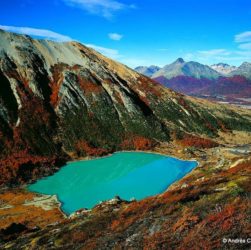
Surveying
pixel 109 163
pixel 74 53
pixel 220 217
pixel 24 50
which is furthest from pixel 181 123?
pixel 220 217

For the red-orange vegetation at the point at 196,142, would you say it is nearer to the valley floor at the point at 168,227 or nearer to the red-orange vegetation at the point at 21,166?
the red-orange vegetation at the point at 21,166

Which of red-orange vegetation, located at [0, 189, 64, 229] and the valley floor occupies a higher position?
the valley floor

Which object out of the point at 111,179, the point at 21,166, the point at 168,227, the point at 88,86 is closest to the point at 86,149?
the point at 21,166

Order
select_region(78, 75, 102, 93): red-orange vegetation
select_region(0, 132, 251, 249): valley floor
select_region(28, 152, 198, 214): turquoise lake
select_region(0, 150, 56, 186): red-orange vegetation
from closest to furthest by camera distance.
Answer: select_region(0, 132, 251, 249): valley floor, select_region(28, 152, 198, 214): turquoise lake, select_region(0, 150, 56, 186): red-orange vegetation, select_region(78, 75, 102, 93): red-orange vegetation

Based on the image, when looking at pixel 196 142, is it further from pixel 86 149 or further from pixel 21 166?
pixel 21 166

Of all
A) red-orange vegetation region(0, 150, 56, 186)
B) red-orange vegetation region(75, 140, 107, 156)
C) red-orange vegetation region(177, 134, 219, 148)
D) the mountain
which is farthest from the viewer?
red-orange vegetation region(177, 134, 219, 148)

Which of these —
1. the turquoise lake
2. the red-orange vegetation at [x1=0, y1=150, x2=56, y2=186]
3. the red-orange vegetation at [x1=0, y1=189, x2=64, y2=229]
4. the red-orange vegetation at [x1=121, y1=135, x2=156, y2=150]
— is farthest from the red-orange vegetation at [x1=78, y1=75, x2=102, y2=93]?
the red-orange vegetation at [x1=0, y1=189, x2=64, y2=229]

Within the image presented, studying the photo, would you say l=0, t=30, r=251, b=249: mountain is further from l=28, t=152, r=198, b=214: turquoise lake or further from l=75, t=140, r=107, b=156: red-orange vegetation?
l=28, t=152, r=198, b=214: turquoise lake
